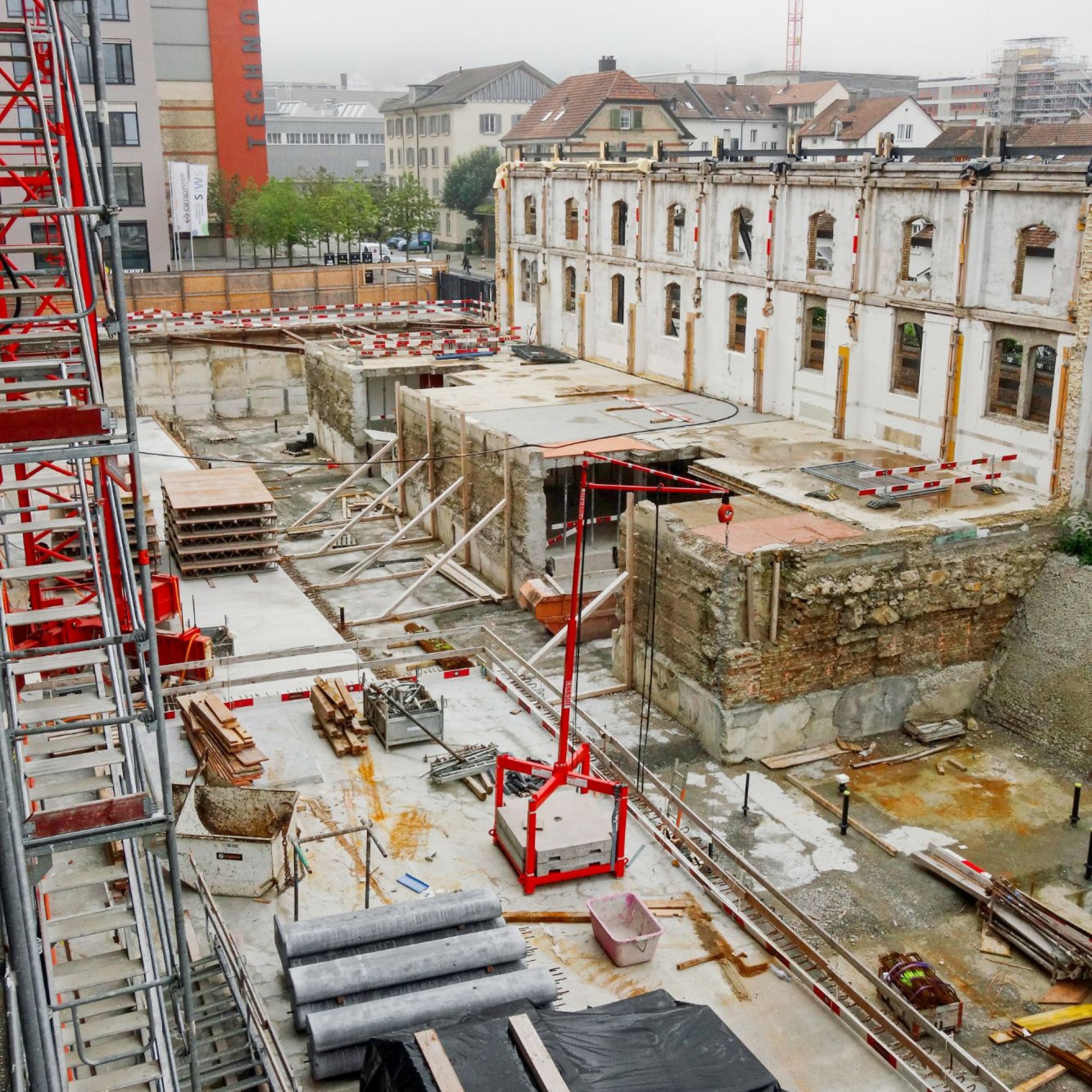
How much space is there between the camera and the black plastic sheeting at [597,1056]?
326 inches

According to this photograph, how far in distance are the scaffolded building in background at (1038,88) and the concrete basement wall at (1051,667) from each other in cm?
6238

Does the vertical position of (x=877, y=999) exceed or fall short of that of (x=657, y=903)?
it falls short

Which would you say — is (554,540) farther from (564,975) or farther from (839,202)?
(564,975)

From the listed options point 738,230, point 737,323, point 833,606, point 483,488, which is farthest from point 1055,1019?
point 738,230

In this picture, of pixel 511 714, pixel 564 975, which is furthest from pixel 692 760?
pixel 564 975

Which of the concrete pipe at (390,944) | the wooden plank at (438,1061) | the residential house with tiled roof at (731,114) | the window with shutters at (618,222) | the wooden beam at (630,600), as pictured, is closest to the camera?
the wooden plank at (438,1061)

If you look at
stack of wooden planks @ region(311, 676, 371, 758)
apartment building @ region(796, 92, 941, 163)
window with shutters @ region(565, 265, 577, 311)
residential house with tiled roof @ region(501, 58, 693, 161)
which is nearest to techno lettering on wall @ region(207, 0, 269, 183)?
residential house with tiled roof @ region(501, 58, 693, 161)

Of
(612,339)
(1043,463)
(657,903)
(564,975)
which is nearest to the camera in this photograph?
(564,975)

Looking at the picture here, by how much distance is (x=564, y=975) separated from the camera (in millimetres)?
11641

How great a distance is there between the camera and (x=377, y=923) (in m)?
11.2

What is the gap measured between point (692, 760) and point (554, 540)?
7.86m

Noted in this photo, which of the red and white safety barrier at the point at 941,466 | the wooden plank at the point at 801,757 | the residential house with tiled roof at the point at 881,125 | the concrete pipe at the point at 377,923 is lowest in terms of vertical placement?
the wooden plank at the point at 801,757

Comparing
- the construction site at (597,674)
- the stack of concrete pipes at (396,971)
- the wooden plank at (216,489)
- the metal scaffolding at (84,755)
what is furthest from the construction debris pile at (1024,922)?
the wooden plank at (216,489)

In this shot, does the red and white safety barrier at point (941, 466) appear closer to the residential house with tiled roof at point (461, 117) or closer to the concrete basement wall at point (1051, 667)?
the concrete basement wall at point (1051, 667)
